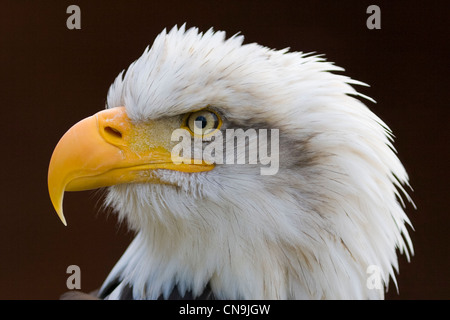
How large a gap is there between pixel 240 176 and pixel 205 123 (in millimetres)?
176

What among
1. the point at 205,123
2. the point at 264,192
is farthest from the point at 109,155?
the point at 264,192

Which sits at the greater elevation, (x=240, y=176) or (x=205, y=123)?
(x=205, y=123)

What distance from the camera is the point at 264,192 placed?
155 centimetres

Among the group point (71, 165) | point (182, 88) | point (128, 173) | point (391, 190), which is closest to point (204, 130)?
point (182, 88)

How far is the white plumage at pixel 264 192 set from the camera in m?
1.55

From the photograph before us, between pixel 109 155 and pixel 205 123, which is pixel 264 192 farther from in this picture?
pixel 109 155

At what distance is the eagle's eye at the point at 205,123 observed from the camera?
1.56 m

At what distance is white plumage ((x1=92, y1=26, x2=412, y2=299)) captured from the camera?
5.10ft

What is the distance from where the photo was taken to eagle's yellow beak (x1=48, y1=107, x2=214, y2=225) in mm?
1562

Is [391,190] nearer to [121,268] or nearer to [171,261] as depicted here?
[171,261]

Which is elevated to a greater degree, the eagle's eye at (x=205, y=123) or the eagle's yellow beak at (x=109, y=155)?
the eagle's eye at (x=205, y=123)

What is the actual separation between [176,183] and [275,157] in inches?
11.3

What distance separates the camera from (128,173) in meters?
1.59

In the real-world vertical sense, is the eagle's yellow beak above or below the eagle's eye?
below
